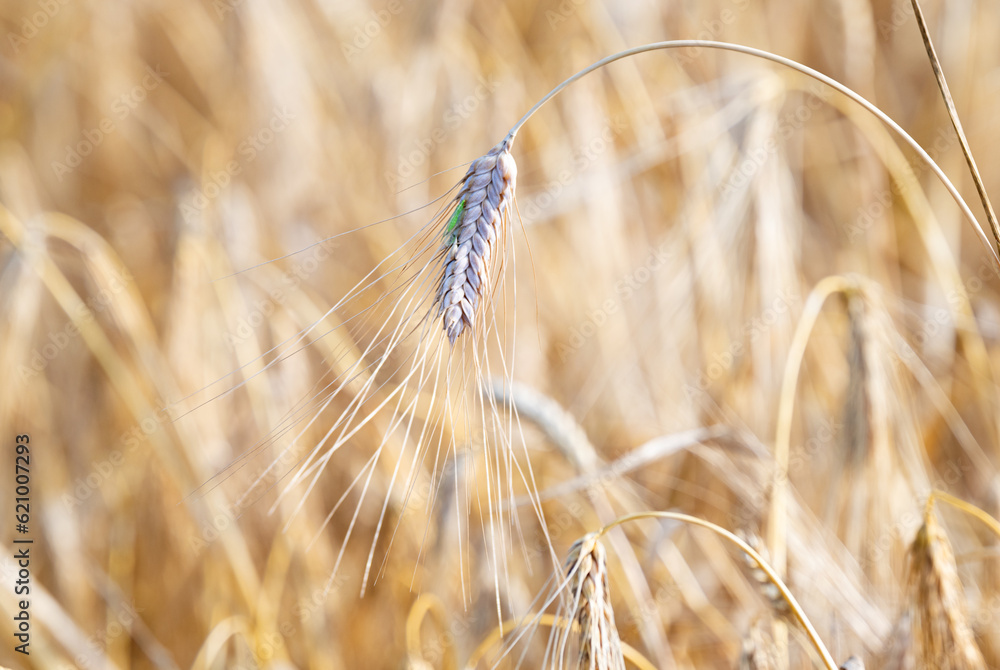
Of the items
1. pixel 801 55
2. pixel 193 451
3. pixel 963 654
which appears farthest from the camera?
pixel 801 55

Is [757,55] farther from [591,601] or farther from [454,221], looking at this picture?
[591,601]

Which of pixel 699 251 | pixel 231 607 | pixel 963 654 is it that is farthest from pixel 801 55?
pixel 231 607

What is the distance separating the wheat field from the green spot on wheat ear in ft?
0.05

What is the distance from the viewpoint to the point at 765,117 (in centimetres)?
91

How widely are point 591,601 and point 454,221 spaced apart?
29 centimetres

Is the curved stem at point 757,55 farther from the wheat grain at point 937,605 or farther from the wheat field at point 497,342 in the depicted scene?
the wheat grain at point 937,605

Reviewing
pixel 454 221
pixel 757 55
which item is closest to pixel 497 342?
pixel 454 221

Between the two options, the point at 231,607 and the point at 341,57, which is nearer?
the point at 231,607

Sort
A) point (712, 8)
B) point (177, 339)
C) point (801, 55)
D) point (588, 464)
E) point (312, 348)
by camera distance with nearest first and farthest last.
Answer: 1. point (588, 464)
2. point (177, 339)
3. point (312, 348)
4. point (712, 8)
5. point (801, 55)

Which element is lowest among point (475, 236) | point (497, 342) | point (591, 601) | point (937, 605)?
point (937, 605)

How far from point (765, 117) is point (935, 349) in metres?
0.52

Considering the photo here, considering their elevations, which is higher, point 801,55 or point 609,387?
point 801,55

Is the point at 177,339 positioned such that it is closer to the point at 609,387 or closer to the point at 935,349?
the point at 609,387

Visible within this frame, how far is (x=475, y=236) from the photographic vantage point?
1.36 feet
